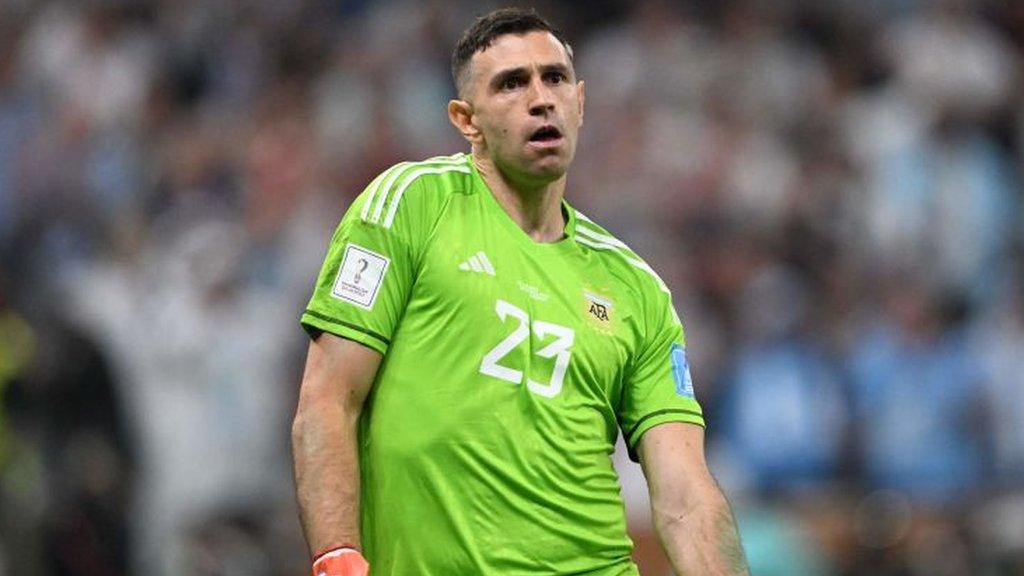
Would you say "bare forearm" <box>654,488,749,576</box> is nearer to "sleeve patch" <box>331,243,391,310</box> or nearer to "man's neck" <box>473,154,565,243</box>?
"man's neck" <box>473,154,565,243</box>

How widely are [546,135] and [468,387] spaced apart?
2.63 feet

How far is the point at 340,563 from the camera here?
4645 mm

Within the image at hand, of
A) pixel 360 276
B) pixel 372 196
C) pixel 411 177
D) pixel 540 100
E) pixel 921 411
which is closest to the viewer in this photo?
pixel 360 276

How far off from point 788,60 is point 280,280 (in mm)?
3418

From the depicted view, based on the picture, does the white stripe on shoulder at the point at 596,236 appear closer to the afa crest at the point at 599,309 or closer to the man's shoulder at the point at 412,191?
the afa crest at the point at 599,309

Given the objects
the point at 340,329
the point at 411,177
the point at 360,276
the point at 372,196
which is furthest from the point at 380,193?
the point at 340,329

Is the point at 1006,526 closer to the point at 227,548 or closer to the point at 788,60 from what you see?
the point at 788,60

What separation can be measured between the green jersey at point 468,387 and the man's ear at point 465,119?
170 mm

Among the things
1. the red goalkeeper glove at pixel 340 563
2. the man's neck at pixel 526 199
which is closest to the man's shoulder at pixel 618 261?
the man's neck at pixel 526 199

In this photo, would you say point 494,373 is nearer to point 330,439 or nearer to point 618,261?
point 330,439

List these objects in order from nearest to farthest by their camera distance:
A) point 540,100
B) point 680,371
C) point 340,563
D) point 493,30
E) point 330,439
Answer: point 340,563 → point 330,439 → point 540,100 → point 493,30 → point 680,371

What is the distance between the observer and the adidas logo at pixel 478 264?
5.06m

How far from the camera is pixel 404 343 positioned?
4.97 meters

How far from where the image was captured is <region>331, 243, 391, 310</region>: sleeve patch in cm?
486
